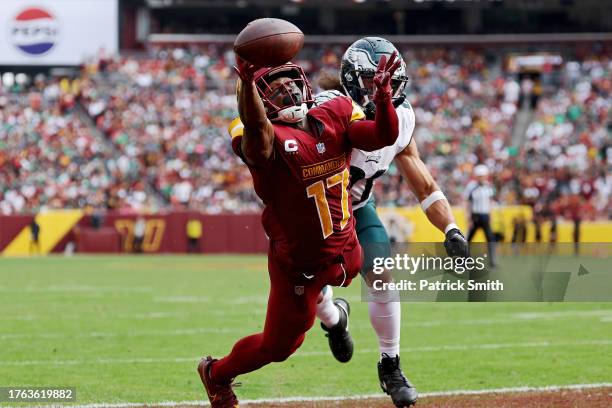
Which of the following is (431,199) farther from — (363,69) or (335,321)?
(335,321)

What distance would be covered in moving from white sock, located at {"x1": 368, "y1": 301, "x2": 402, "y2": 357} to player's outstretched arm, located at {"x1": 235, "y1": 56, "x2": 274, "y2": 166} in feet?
4.96

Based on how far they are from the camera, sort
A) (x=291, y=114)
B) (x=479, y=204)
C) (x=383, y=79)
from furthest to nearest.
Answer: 1. (x=479, y=204)
2. (x=291, y=114)
3. (x=383, y=79)

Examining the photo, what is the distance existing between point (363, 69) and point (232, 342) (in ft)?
11.5

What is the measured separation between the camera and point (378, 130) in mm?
4480

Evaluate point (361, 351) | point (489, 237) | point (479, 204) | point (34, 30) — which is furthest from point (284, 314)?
point (34, 30)

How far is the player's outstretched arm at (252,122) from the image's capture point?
4.07m

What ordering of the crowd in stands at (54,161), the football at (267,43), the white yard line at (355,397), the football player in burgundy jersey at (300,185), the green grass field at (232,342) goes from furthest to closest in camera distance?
1. the crowd in stands at (54,161)
2. the green grass field at (232,342)
3. the white yard line at (355,397)
4. the football player in burgundy jersey at (300,185)
5. the football at (267,43)

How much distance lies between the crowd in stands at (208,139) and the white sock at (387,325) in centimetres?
1635

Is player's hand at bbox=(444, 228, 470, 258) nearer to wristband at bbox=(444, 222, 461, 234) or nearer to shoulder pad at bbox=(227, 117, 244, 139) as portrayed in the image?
wristband at bbox=(444, 222, 461, 234)

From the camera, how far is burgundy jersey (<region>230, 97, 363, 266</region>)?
4.54 m

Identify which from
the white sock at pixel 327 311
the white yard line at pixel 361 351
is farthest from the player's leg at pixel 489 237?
the white sock at pixel 327 311

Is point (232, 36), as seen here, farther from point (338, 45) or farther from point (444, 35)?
point (444, 35)

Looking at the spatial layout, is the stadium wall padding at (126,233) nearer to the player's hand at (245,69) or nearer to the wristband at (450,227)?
the wristband at (450,227)

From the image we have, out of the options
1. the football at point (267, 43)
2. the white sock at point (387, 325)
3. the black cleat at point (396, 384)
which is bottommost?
the black cleat at point (396, 384)
